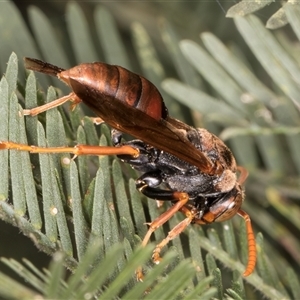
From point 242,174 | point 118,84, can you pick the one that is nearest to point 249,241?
point 242,174

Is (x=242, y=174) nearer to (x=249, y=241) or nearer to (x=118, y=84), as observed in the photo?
(x=249, y=241)

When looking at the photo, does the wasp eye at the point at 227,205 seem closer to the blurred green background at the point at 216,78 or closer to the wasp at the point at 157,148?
the wasp at the point at 157,148

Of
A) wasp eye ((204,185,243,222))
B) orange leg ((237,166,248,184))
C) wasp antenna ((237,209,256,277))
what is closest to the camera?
wasp antenna ((237,209,256,277))

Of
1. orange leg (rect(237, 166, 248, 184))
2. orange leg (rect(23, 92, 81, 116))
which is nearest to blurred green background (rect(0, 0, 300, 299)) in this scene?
orange leg (rect(237, 166, 248, 184))

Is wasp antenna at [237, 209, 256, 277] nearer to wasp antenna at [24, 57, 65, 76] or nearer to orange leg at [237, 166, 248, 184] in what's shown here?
→ orange leg at [237, 166, 248, 184]

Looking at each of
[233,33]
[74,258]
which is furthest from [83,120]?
[233,33]

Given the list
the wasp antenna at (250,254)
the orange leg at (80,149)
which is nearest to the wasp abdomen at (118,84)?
the orange leg at (80,149)
